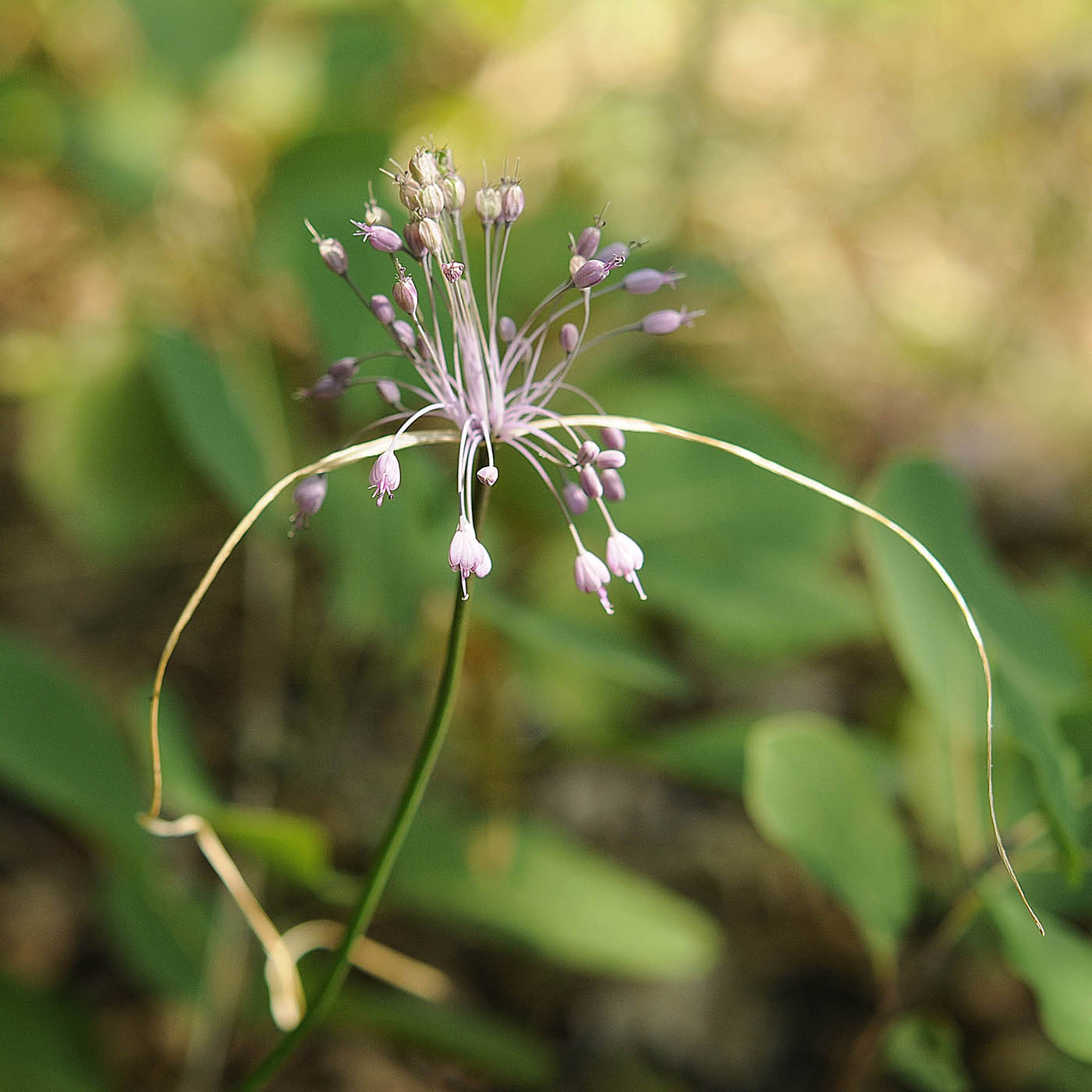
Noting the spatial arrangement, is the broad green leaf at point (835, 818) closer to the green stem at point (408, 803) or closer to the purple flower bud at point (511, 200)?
the green stem at point (408, 803)

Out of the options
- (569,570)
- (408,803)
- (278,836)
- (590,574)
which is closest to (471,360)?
(590,574)

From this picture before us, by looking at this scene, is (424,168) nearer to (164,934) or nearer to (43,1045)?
(164,934)

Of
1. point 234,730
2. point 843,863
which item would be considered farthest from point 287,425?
point 843,863

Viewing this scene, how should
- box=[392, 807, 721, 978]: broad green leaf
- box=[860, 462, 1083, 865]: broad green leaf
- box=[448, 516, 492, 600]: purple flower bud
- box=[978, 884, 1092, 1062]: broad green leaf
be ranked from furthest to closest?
box=[392, 807, 721, 978]: broad green leaf → box=[860, 462, 1083, 865]: broad green leaf → box=[978, 884, 1092, 1062]: broad green leaf → box=[448, 516, 492, 600]: purple flower bud

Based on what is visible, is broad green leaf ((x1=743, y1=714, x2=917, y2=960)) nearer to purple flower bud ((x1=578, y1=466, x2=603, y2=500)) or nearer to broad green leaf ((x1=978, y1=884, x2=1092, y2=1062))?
broad green leaf ((x1=978, y1=884, x2=1092, y2=1062))

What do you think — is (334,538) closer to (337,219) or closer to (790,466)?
(337,219)

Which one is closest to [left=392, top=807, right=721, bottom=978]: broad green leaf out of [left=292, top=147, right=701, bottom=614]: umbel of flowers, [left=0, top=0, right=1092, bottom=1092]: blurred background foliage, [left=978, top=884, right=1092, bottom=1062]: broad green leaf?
[left=0, top=0, right=1092, bottom=1092]: blurred background foliage

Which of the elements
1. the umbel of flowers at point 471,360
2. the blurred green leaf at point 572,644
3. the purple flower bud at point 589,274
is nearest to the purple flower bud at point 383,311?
the umbel of flowers at point 471,360
